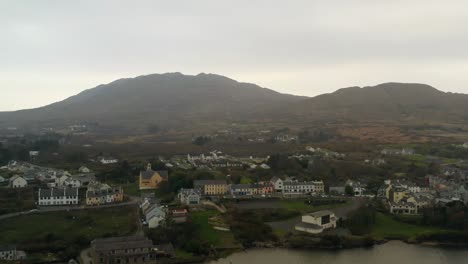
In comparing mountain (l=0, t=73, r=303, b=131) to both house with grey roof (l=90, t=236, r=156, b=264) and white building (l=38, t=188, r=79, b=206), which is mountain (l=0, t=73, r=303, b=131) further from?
house with grey roof (l=90, t=236, r=156, b=264)

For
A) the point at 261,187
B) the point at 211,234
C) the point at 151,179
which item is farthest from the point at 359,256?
the point at 151,179

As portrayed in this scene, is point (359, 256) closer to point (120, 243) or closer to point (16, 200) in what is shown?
point (120, 243)

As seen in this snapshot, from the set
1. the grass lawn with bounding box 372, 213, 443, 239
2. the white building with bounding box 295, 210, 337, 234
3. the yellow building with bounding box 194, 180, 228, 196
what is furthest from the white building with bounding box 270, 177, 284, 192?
the grass lawn with bounding box 372, 213, 443, 239

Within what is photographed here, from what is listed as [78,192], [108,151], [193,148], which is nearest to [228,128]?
[193,148]

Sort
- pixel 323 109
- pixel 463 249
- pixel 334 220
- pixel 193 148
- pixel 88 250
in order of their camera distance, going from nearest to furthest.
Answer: pixel 88 250
pixel 463 249
pixel 334 220
pixel 193 148
pixel 323 109

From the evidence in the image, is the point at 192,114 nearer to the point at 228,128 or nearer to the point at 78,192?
the point at 228,128

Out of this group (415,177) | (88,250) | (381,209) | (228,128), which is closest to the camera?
(88,250)
